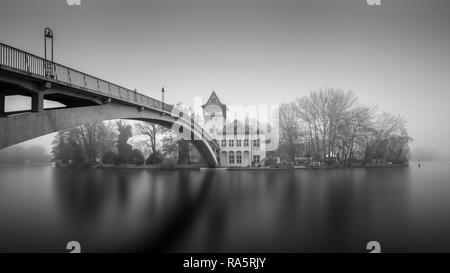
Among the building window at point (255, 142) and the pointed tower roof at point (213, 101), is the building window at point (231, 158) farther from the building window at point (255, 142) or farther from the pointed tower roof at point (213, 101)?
the pointed tower roof at point (213, 101)

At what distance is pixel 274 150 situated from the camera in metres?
35.4

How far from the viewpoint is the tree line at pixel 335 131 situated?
29.9 metres

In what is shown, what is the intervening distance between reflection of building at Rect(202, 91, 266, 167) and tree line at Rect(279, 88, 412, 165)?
392cm

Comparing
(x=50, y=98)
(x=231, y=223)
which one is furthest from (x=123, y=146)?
(x=231, y=223)

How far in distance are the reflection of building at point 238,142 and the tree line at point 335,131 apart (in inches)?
154

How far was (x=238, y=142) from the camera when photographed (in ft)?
119

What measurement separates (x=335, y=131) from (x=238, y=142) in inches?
542

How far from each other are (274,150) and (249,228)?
2889 cm

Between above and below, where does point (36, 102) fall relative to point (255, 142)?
above

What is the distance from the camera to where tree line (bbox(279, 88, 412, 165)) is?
98.0 feet

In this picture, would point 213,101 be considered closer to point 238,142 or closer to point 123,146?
point 238,142

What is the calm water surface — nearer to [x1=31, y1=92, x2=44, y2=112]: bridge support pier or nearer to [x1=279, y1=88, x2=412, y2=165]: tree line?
[x1=31, y1=92, x2=44, y2=112]: bridge support pier
